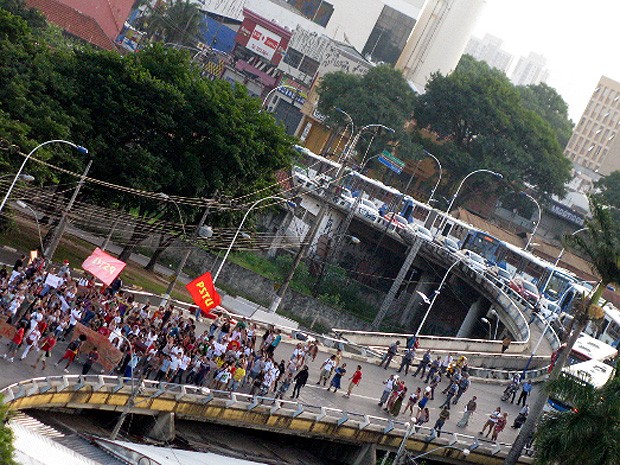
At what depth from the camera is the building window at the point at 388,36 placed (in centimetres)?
14544

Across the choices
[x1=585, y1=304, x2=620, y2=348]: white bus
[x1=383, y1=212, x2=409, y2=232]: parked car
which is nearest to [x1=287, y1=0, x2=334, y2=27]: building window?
[x1=383, y1=212, x2=409, y2=232]: parked car

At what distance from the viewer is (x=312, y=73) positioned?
125500 mm

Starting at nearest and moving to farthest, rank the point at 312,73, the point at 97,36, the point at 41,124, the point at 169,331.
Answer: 1. the point at 169,331
2. the point at 41,124
3. the point at 97,36
4. the point at 312,73

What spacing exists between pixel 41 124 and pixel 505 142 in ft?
213

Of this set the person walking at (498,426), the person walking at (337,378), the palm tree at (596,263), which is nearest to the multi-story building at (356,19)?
the person walking at (498,426)

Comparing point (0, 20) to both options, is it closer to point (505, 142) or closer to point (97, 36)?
point (97, 36)

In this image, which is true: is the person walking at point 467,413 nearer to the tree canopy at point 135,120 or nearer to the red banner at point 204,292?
the red banner at point 204,292

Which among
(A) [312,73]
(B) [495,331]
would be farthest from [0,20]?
(A) [312,73]

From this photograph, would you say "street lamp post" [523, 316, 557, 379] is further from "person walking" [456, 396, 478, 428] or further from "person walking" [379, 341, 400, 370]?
"person walking" [456, 396, 478, 428]

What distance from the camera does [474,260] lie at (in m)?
83.4

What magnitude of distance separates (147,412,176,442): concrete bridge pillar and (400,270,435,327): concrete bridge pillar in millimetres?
45791

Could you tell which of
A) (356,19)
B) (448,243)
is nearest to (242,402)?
(448,243)

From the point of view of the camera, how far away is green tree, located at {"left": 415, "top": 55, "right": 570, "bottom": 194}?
10962 centimetres

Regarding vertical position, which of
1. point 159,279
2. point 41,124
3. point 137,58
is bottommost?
point 159,279
